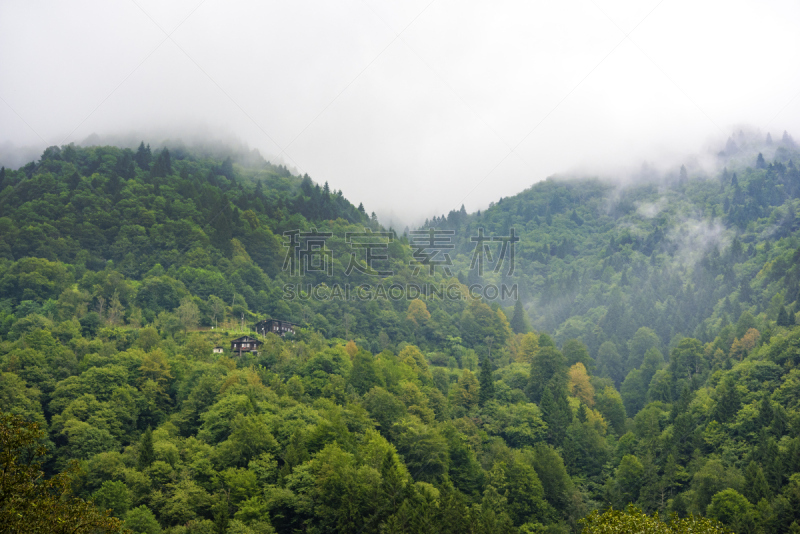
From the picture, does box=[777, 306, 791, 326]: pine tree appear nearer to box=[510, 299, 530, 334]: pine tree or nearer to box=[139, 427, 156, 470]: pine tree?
box=[510, 299, 530, 334]: pine tree

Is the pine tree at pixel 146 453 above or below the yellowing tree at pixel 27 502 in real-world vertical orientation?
below

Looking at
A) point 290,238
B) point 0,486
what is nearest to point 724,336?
point 290,238


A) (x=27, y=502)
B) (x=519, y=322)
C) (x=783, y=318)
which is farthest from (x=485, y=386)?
(x=27, y=502)

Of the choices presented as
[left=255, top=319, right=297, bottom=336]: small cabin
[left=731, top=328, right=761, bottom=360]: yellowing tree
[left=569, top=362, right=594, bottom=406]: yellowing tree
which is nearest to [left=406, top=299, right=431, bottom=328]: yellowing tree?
[left=255, top=319, right=297, bottom=336]: small cabin

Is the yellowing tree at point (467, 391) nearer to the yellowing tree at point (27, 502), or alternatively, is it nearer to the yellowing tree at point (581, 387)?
the yellowing tree at point (581, 387)

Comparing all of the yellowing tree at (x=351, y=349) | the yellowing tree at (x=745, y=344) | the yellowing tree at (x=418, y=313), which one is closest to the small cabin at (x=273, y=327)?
the yellowing tree at (x=351, y=349)

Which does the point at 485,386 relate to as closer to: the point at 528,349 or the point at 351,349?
the point at 351,349

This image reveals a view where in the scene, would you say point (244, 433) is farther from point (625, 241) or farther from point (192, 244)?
point (625, 241)
